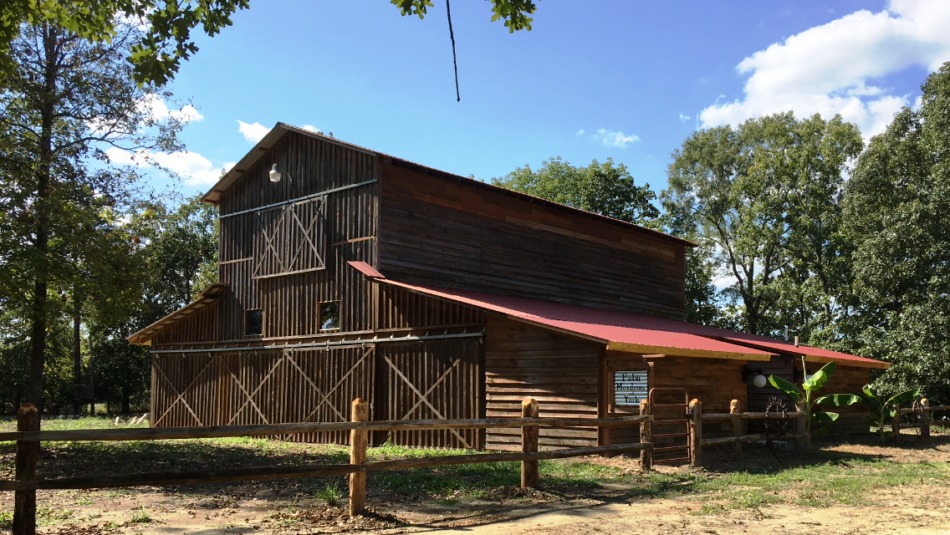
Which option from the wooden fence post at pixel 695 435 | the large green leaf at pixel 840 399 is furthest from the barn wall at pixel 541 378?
the large green leaf at pixel 840 399

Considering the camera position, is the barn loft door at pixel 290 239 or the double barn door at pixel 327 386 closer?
the double barn door at pixel 327 386

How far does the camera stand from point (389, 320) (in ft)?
59.8

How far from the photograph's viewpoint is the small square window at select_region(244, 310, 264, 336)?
2219 centimetres

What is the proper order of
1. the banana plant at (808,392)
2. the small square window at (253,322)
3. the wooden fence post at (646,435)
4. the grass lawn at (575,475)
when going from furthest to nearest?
the small square window at (253,322) < the banana plant at (808,392) < the wooden fence post at (646,435) < the grass lawn at (575,475)

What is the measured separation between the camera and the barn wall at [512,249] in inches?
744

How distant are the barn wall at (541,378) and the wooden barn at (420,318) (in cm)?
3

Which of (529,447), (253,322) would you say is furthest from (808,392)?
(253,322)

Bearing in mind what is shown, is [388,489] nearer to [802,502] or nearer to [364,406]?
[364,406]

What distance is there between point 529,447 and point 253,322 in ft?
47.7

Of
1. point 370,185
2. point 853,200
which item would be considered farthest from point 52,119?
point 853,200

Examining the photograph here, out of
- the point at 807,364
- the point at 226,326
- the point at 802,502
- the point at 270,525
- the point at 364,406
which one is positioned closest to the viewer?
the point at 270,525

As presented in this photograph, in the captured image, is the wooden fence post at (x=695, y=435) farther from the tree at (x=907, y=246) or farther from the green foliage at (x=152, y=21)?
the tree at (x=907, y=246)

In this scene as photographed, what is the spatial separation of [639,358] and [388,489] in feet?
21.9

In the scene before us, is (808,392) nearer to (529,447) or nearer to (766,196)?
(529,447)
